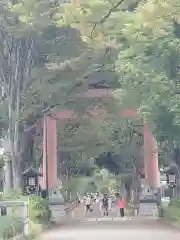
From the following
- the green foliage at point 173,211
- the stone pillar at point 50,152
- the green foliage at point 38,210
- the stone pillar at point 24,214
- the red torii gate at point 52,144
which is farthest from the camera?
the stone pillar at point 50,152

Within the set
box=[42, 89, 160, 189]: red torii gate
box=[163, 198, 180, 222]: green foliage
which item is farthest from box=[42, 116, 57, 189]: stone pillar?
box=[163, 198, 180, 222]: green foliage

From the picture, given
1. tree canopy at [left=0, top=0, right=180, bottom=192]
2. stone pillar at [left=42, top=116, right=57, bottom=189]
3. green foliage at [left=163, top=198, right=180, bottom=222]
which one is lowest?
green foliage at [left=163, top=198, right=180, bottom=222]

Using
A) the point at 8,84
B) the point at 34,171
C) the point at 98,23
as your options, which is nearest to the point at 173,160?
the point at 34,171

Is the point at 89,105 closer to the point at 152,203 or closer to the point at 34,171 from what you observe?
the point at 34,171

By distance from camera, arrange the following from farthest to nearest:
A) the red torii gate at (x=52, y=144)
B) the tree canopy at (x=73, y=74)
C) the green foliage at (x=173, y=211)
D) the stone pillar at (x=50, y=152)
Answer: the stone pillar at (x=50, y=152) < the red torii gate at (x=52, y=144) < the green foliage at (x=173, y=211) < the tree canopy at (x=73, y=74)

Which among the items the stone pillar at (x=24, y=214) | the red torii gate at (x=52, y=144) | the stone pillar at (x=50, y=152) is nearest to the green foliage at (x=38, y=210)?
the stone pillar at (x=24, y=214)

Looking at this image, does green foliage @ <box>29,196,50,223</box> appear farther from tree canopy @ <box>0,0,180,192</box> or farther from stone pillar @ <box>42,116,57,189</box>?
stone pillar @ <box>42,116,57,189</box>

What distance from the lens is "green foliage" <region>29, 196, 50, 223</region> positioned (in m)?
24.6

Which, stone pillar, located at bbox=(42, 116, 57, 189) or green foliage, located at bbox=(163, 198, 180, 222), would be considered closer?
green foliage, located at bbox=(163, 198, 180, 222)

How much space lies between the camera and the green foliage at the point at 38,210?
80.7 feet

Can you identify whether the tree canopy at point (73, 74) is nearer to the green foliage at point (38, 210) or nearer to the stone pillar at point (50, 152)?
the stone pillar at point (50, 152)

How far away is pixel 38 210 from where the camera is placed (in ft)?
82.3

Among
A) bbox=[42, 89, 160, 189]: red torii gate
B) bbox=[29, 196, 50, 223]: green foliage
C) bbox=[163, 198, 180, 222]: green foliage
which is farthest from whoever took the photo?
bbox=[42, 89, 160, 189]: red torii gate

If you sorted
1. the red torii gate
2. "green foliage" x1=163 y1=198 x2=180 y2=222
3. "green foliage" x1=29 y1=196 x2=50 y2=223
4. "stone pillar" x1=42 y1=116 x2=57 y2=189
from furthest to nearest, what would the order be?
"stone pillar" x1=42 y1=116 x2=57 y2=189
the red torii gate
"green foliage" x1=163 y1=198 x2=180 y2=222
"green foliage" x1=29 y1=196 x2=50 y2=223
